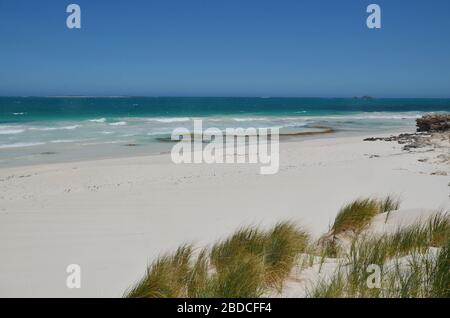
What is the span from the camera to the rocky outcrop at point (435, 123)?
851 inches

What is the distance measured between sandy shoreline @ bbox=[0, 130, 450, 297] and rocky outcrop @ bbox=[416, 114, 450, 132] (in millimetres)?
8305

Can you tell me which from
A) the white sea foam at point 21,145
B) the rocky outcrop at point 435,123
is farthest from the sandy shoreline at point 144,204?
the rocky outcrop at point 435,123

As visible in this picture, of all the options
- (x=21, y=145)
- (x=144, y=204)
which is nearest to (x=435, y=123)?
(x=144, y=204)

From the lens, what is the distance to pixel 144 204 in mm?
8516

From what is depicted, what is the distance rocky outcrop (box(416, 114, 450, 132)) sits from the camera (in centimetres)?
2162

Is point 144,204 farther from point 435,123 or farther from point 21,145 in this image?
point 435,123

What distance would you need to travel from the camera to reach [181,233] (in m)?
6.67

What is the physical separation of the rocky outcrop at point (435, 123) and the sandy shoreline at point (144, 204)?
831cm

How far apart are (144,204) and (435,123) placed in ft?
65.1

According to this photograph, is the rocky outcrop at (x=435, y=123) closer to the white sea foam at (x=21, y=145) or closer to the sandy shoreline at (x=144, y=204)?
the sandy shoreline at (x=144, y=204)

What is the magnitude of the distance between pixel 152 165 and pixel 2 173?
4679mm
